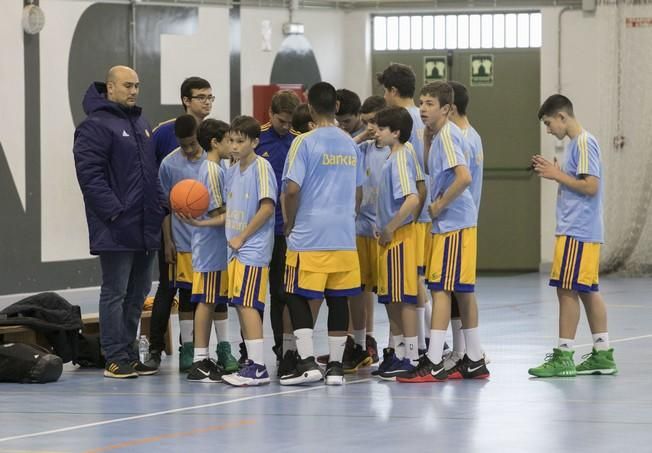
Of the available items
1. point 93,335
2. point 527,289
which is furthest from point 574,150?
point 527,289

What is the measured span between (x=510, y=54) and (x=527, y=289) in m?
3.71

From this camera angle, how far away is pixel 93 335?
29.4 ft

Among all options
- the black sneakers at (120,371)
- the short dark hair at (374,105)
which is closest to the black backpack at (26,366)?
the black sneakers at (120,371)

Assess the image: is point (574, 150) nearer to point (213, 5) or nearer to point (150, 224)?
point (150, 224)

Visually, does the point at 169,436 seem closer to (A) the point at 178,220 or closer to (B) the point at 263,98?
(A) the point at 178,220

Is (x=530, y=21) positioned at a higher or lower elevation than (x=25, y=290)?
higher

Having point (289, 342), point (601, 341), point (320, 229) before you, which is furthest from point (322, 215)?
point (601, 341)

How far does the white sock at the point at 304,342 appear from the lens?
310 inches

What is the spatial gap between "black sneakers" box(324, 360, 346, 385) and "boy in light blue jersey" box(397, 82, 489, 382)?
358 mm

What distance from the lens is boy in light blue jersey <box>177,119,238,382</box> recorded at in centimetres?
821

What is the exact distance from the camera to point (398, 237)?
26.7 ft

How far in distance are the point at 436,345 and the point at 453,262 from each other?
19.8 inches

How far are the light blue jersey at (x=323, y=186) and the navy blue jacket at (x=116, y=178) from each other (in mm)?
973

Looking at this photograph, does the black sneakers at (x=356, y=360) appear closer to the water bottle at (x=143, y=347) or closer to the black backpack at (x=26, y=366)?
the water bottle at (x=143, y=347)
